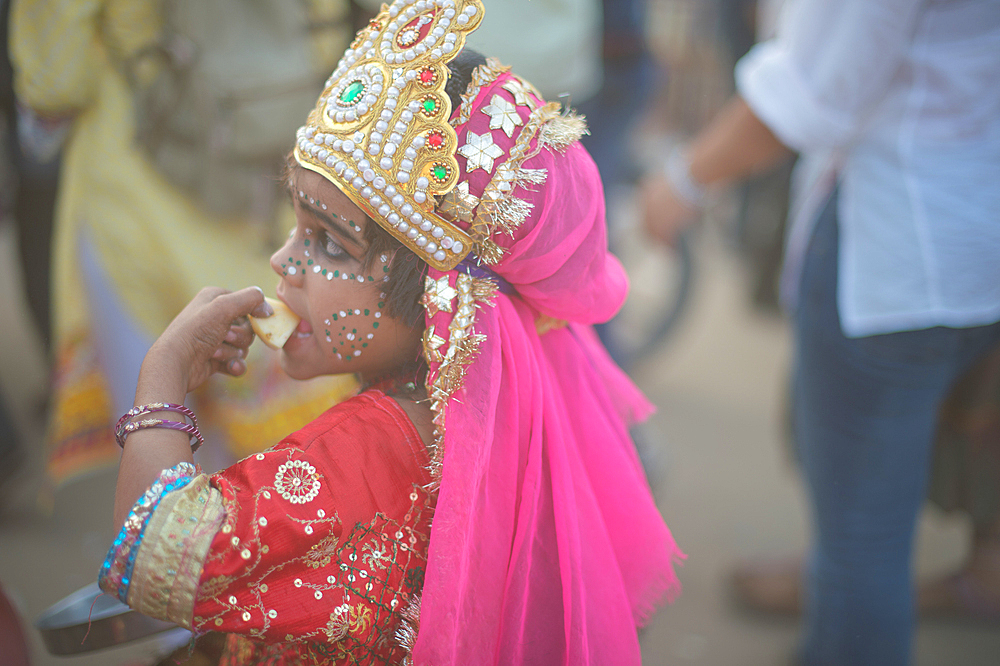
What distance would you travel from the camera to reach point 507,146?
0.97m

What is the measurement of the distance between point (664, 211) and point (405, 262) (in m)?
1.11

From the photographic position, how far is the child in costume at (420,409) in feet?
3.01

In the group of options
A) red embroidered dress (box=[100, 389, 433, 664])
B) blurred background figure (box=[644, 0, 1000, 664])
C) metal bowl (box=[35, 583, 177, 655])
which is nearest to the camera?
red embroidered dress (box=[100, 389, 433, 664])

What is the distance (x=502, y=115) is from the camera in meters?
0.98

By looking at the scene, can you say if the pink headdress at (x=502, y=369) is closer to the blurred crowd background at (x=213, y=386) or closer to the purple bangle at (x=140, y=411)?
the blurred crowd background at (x=213, y=386)

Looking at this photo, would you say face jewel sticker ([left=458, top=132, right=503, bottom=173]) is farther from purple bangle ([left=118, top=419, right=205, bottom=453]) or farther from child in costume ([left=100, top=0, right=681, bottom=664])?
purple bangle ([left=118, top=419, right=205, bottom=453])

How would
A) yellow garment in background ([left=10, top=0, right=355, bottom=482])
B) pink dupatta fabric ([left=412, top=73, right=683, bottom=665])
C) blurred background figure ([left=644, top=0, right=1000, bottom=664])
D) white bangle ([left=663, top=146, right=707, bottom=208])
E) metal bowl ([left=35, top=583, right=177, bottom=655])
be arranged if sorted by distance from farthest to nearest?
white bangle ([left=663, top=146, right=707, bottom=208]) < yellow garment in background ([left=10, top=0, right=355, bottom=482]) < blurred background figure ([left=644, top=0, right=1000, bottom=664]) < metal bowl ([left=35, top=583, right=177, bottom=655]) < pink dupatta fabric ([left=412, top=73, right=683, bottom=665])

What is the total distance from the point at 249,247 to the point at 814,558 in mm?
1676

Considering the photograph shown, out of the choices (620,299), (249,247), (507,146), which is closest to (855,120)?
(620,299)

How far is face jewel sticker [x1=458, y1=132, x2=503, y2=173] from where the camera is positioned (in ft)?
3.14

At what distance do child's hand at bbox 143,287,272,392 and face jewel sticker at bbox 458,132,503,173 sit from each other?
15.1 inches

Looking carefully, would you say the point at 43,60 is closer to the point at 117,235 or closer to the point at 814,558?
the point at 117,235

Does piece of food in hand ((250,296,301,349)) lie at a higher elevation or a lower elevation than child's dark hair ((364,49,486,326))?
lower

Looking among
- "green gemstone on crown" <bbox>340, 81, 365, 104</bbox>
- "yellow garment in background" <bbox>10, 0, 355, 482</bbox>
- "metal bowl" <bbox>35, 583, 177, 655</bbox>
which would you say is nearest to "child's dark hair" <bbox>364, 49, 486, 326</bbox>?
"green gemstone on crown" <bbox>340, 81, 365, 104</bbox>
